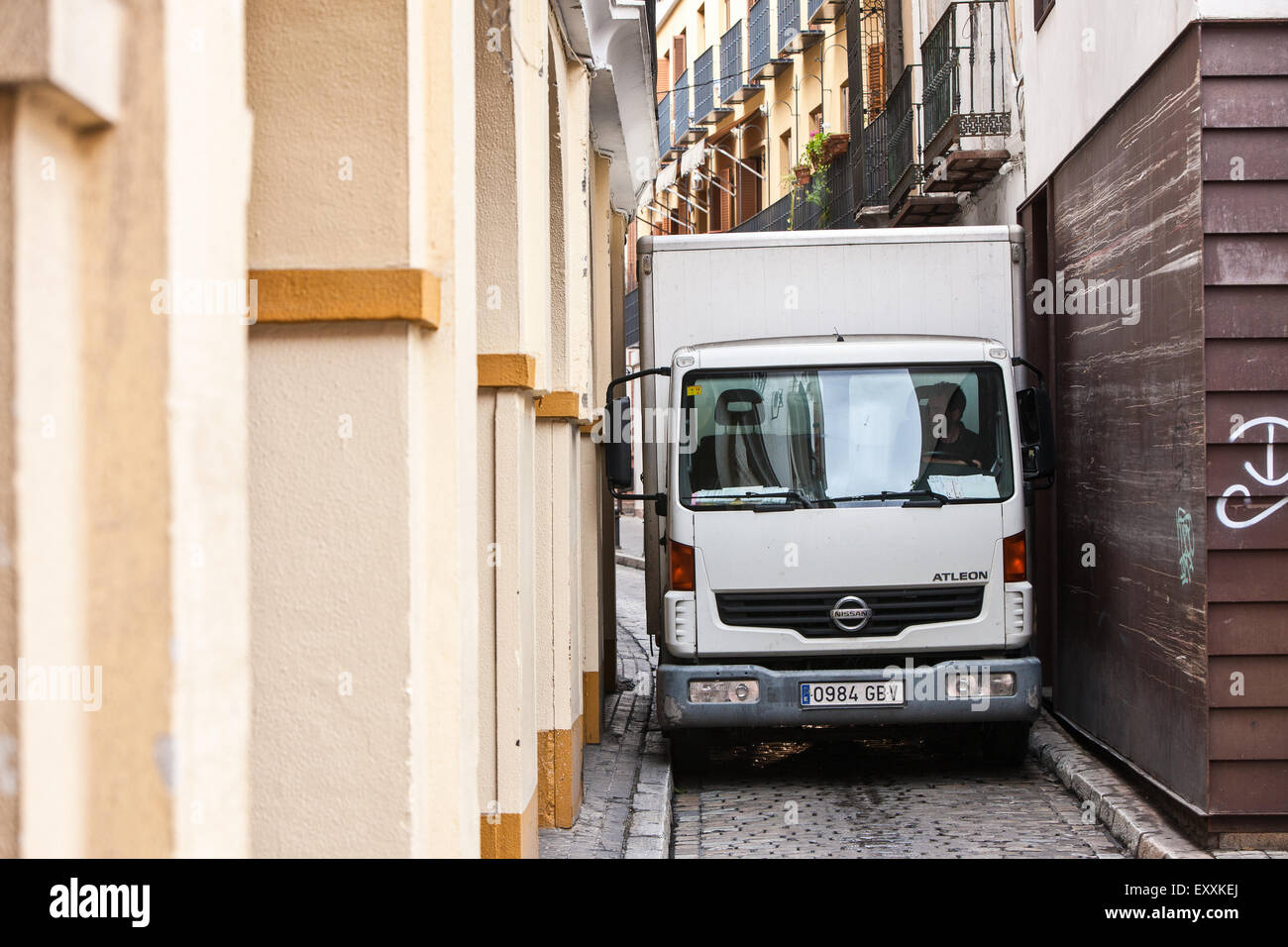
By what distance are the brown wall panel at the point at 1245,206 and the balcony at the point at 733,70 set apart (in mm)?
26726

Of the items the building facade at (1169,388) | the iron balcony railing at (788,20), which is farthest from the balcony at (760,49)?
the building facade at (1169,388)

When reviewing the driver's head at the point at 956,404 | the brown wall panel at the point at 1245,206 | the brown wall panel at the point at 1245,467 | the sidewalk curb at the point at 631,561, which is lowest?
the sidewalk curb at the point at 631,561

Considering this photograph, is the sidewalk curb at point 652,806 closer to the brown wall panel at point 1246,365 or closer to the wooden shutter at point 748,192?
the brown wall panel at point 1246,365

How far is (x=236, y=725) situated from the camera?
2.17 m

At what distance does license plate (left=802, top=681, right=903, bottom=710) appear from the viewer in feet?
28.9

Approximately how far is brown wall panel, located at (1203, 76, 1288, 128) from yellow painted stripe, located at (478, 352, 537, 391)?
127 inches

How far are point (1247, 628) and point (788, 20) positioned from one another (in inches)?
969

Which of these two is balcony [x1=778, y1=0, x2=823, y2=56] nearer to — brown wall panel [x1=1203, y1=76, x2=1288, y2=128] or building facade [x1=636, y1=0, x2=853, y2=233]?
building facade [x1=636, y1=0, x2=853, y2=233]

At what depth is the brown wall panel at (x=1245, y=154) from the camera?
674 cm

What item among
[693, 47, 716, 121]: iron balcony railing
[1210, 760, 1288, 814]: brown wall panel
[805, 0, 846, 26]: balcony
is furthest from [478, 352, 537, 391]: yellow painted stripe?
[693, 47, 716, 121]: iron balcony railing

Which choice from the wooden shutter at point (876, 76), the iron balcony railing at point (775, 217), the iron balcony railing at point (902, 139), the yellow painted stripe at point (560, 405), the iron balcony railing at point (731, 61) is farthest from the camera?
the iron balcony railing at point (731, 61)
